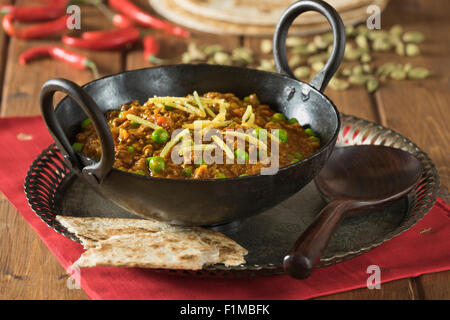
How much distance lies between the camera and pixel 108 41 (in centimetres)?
512

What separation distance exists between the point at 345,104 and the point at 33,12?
295cm

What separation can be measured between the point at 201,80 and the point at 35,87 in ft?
5.79

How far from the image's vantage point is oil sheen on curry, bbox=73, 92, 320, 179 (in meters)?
2.63

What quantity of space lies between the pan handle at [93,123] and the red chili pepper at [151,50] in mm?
2440

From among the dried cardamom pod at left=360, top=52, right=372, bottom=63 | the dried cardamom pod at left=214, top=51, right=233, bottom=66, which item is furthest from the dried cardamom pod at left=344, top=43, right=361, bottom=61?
the dried cardamom pod at left=214, top=51, right=233, bottom=66

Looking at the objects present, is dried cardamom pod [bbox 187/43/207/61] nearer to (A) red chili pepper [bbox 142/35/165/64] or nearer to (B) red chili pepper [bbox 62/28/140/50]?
(A) red chili pepper [bbox 142/35/165/64]

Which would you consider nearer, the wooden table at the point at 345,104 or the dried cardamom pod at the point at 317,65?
the wooden table at the point at 345,104

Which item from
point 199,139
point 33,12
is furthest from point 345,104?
point 33,12

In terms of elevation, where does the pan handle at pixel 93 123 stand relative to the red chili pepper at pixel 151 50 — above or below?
below

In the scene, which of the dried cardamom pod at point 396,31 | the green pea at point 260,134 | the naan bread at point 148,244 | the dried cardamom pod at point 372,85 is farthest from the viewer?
the dried cardamom pod at point 396,31

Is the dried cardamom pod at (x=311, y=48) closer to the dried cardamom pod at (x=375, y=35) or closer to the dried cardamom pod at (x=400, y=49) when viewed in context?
the dried cardamom pod at (x=375, y=35)

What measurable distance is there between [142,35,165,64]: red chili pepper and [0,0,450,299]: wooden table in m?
0.07

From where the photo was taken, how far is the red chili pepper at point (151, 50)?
4.90 metres

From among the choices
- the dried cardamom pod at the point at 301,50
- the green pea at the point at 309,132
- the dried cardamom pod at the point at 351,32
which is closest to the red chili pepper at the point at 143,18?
the dried cardamom pod at the point at 301,50
